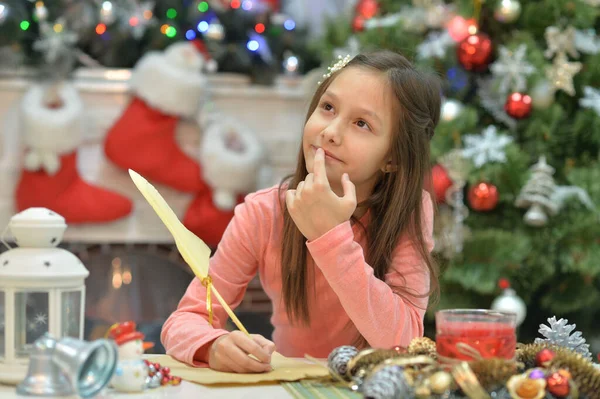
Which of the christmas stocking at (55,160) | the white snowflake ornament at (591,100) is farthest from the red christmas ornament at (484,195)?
the christmas stocking at (55,160)

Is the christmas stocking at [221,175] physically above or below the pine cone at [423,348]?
below

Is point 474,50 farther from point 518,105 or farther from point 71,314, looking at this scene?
point 71,314

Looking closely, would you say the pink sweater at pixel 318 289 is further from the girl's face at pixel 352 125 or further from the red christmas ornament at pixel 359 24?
the red christmas ornament at pixel 359 24

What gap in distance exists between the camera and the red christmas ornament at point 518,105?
100 inches

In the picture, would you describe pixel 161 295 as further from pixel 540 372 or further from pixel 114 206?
pixel 540 372

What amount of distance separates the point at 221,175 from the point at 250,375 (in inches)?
91.3

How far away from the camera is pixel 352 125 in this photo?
4.19ft

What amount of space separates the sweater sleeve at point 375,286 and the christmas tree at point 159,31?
2.19 meters

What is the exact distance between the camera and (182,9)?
3.36 meters

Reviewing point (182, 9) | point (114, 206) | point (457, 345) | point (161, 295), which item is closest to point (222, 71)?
point (182, 9)

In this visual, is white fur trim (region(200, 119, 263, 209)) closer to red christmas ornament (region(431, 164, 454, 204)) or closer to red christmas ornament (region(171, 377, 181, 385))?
red christmas ornament (region(431, 164, 454, 204))

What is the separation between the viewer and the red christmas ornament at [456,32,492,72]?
2.57 metres

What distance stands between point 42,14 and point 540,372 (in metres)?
2.75

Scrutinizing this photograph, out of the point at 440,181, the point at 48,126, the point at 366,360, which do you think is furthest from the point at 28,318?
the point at 48,126
